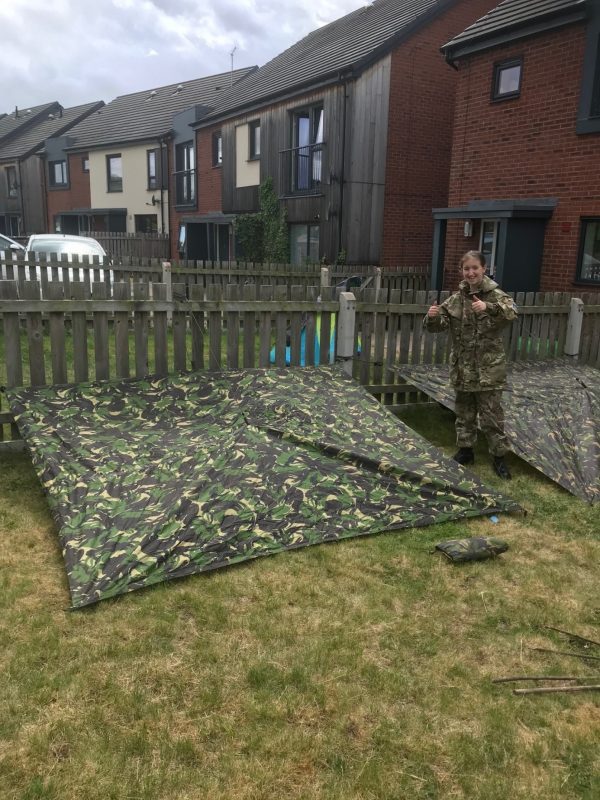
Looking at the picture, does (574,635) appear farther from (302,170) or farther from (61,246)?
(302,170)

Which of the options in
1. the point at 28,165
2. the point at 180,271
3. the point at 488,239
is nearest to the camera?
the point at 180,271

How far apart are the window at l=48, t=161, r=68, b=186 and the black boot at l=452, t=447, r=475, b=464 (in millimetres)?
36968

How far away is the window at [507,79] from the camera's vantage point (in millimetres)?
13219

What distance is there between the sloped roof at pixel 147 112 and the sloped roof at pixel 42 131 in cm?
328

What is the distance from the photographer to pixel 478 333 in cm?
550

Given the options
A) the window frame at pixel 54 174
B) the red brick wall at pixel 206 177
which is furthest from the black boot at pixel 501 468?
the window frame at pixel 54 174

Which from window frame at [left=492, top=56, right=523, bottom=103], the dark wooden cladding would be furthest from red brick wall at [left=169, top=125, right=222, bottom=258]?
window frame at [left=492, top=56, right=523, bottom=103]

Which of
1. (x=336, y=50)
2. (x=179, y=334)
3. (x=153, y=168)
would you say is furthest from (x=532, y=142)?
(x=153, y=168)

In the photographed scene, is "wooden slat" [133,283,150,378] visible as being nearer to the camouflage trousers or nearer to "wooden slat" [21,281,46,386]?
"wooden slat" [21,281,46,386]

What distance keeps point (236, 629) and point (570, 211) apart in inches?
453

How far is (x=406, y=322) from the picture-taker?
708 centimetres

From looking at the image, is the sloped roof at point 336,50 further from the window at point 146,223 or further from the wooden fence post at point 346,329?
the wooden fence post at point 346,329

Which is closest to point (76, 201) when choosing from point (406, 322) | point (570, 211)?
point (570, 211)

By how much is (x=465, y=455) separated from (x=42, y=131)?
4357 centimetres
